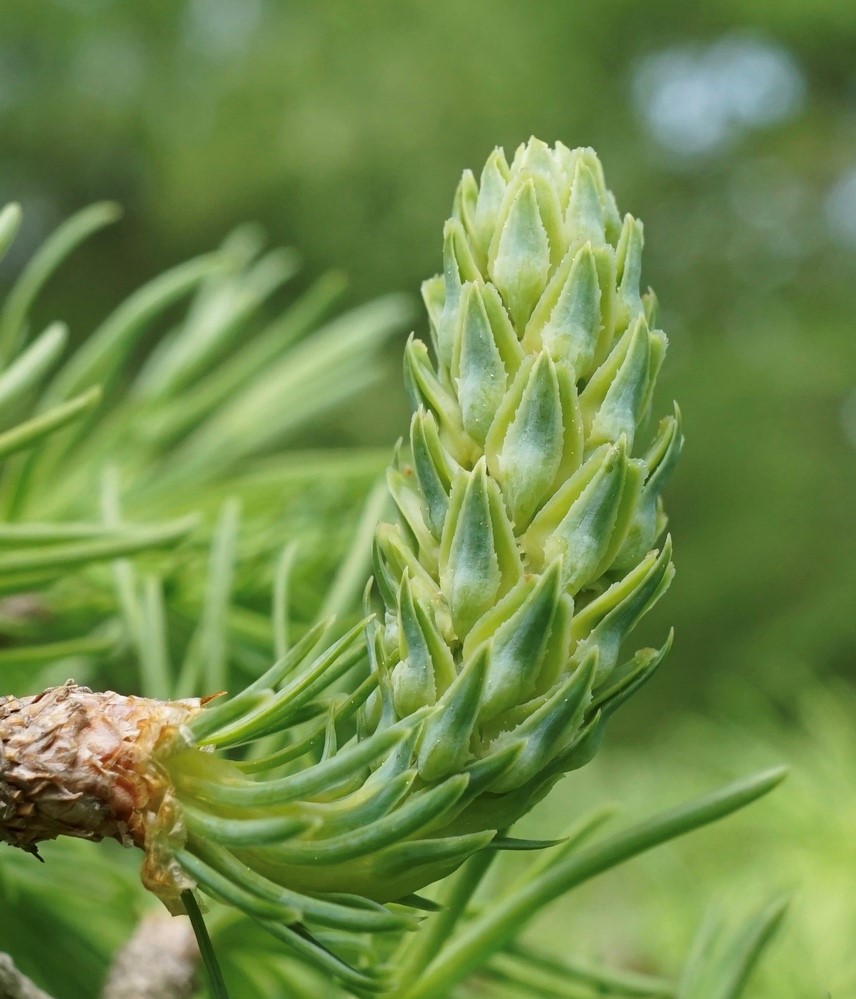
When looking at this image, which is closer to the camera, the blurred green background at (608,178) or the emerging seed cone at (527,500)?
the emerging seed cone at (527,500)

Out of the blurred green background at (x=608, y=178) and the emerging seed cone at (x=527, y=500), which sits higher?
the blurred green background at (x=608, y=178)

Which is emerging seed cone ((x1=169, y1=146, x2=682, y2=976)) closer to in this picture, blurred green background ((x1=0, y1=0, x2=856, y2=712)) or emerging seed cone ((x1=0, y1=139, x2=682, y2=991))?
emerging seed cone ((x1=0, y1=139, x2=682, y2=991))

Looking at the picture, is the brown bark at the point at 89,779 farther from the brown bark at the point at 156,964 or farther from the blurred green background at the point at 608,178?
the blurred green background at the point at 608,178

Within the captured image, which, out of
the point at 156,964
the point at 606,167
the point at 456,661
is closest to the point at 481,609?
the point at 456,661

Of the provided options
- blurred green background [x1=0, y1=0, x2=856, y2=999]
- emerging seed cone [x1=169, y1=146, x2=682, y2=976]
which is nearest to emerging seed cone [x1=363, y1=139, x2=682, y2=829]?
emerging seed cone [x1=169, y1=146, x2=682, y2=976]

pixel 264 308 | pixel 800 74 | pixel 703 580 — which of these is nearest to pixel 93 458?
pixel 264 308

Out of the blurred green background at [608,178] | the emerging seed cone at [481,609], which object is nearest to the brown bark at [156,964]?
the emerging seed cone at [481,609]
